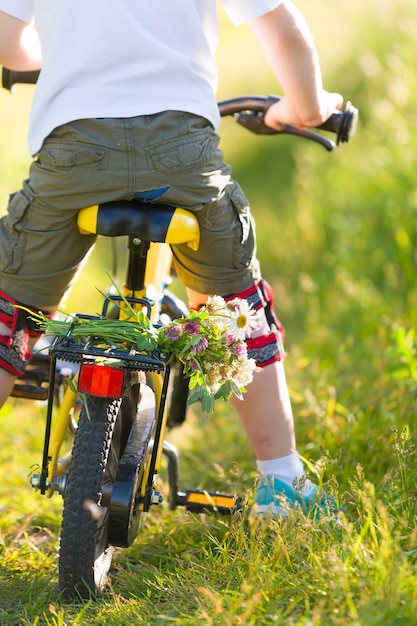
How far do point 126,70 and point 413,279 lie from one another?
8.38ft

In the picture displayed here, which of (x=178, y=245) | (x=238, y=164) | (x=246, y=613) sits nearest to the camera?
(x=246, y=613)

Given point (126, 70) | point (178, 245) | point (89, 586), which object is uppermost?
point (126, 70)

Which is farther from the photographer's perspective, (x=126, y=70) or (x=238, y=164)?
(x=238, y=164)

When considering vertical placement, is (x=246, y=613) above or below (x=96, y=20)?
below

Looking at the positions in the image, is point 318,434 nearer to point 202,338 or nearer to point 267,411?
point 267,411

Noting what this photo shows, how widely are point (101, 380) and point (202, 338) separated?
10.0 inches

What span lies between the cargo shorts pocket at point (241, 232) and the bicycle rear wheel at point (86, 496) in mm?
475

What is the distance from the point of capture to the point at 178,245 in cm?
248

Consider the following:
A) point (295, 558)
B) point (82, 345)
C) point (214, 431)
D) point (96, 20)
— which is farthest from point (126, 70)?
point (214, 431)

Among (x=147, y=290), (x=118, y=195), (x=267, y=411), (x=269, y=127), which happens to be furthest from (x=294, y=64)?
(x=267, y=411)

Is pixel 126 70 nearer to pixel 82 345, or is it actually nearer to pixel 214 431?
pixel 82 345

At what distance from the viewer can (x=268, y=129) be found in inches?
113

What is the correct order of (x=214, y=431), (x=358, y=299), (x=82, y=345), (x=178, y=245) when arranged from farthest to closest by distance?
1. (x=358, y=299)
2. (x=214, y=431)
3. (x=178, y=245)
4. (x=82, y=345)

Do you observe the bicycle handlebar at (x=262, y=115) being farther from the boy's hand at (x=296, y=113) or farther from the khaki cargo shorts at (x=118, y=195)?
the khaki cargo shorts at (x=118, y=195)
